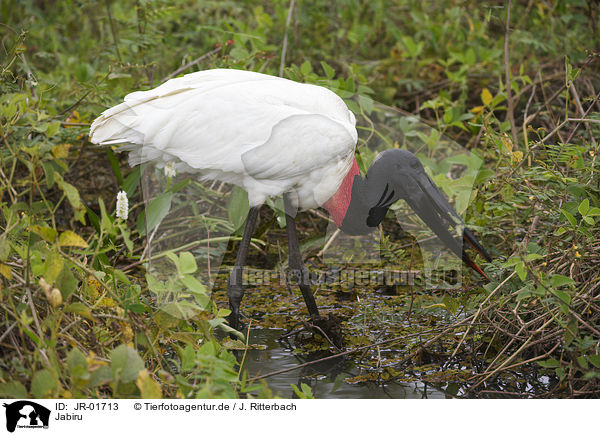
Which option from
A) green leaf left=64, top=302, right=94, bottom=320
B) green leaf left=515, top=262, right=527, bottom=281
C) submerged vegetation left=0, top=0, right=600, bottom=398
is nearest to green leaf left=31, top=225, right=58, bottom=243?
submerged vegetation left=0, top=0, right=600, bottom=398

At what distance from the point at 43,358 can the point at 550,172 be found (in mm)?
1981

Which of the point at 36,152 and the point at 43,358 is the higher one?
the point at 36,152

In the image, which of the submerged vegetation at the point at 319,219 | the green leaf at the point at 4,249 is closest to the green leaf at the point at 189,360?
the submerged vegetation at the point at 319,219

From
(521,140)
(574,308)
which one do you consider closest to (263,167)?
(574,308)

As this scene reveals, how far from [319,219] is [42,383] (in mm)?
2525

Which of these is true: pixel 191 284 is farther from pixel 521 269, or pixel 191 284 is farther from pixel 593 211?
pixel 593 211

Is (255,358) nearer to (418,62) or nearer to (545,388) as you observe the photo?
(545,388)

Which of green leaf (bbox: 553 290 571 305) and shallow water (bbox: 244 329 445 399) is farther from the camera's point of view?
shallow water (bbox: 244 329 445 399)

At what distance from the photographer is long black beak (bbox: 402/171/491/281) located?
3236 millimetres

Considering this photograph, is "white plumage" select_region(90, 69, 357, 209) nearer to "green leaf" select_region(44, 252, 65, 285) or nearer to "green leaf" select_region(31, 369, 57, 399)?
"green leaf" select_region(44, 252, 65, 285)

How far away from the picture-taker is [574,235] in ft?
8.68
